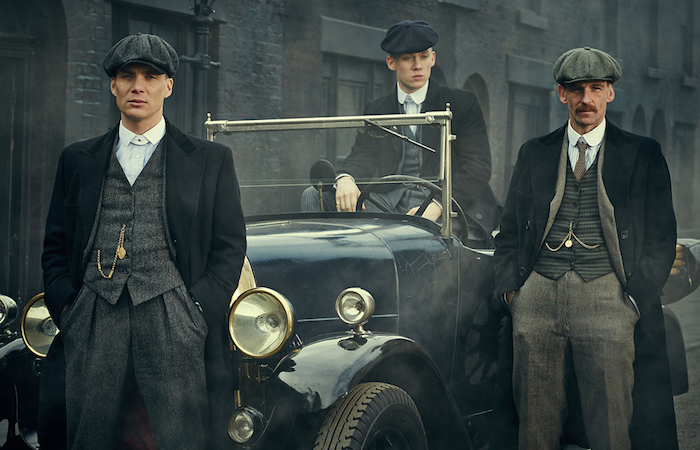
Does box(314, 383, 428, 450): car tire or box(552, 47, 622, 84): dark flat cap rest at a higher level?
box(552, 47, 622, 84): dark flat cap

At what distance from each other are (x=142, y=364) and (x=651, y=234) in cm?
179

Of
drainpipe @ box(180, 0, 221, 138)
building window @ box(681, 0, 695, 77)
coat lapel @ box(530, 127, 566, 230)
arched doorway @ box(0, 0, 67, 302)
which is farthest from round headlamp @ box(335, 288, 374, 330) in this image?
building window @ box(681, 0, 695, 77)

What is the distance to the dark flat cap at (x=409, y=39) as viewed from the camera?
3797mm

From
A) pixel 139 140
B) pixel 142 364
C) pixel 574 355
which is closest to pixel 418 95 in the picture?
pixel 574 355

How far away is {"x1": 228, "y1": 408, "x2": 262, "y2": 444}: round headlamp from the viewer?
245 cm

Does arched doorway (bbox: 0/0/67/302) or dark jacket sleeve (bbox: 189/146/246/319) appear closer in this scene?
dark jacket sleeve (bbox: 189/146/246/319)

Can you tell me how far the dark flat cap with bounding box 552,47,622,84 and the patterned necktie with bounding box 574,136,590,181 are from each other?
23 cm

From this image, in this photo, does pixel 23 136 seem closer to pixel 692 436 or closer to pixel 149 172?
pixel 149 172

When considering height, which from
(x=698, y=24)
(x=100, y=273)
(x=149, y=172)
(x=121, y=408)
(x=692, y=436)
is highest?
(x=698, y=24)

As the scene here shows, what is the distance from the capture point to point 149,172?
2.36 m

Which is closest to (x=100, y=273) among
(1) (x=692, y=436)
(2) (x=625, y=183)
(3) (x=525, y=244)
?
(3) (x=525, y=244)

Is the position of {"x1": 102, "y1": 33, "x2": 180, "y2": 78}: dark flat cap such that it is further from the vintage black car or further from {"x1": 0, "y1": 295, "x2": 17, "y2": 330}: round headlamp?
{"x1": 0, "y1": 295, "x2": 17, "y2": 330}: round headlamp

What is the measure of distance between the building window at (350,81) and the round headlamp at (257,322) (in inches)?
267

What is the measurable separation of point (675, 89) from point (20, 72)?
15.3m
